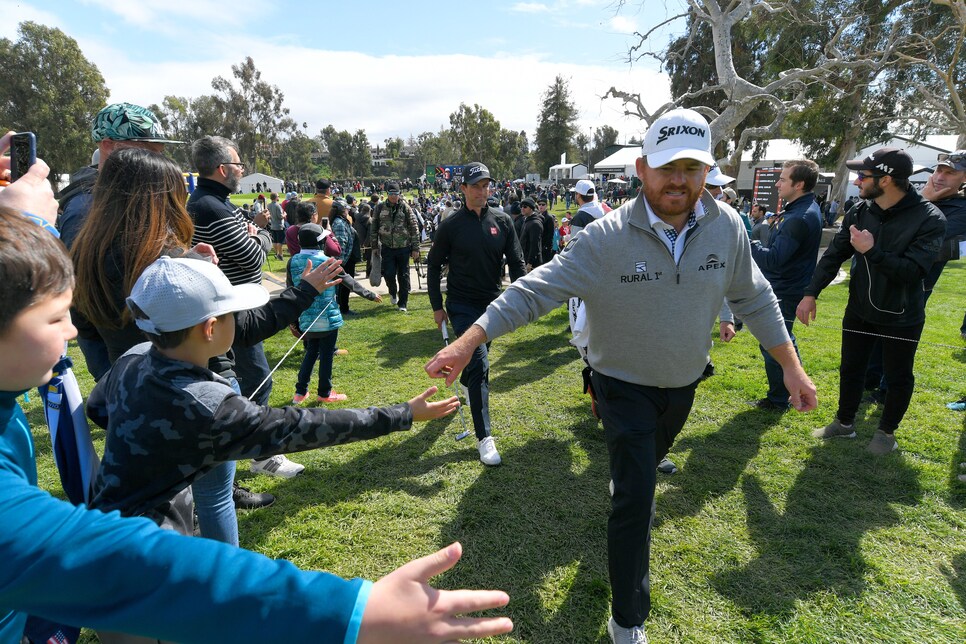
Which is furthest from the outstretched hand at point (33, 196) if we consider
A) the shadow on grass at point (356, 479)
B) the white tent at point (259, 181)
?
the white tent at point (259, 181)

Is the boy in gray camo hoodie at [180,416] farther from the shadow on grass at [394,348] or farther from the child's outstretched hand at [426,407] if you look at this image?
the shadow on grass at [394,348]

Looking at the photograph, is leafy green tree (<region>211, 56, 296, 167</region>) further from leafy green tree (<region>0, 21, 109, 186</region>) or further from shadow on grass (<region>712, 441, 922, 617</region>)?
shadow on grass (<region>712, 441, 922, 617</region>)

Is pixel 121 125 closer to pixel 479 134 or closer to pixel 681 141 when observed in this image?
pixel 681 141

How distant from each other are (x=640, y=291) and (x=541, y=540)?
6.03ft

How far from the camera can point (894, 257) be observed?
3.75 meters

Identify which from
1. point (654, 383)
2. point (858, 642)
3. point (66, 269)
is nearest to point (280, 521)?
point (654, 383)

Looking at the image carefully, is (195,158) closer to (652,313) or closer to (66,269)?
(66,269)

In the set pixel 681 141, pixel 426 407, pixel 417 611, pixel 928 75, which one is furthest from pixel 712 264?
pixel 928 75

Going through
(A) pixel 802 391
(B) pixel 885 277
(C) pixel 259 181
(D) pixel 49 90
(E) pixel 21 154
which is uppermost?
(D) pixel 49 90

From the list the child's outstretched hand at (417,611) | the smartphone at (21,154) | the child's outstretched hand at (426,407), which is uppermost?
the smartphone at (21,154)

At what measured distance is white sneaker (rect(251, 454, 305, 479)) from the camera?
414cm

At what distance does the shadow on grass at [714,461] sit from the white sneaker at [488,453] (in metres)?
1.28

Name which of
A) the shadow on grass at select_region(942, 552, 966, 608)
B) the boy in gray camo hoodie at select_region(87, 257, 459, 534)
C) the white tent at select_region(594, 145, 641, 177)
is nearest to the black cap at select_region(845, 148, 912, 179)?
the shadow on grass at select_region(942, 552, 966, 608)

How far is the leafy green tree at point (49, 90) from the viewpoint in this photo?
129ft
